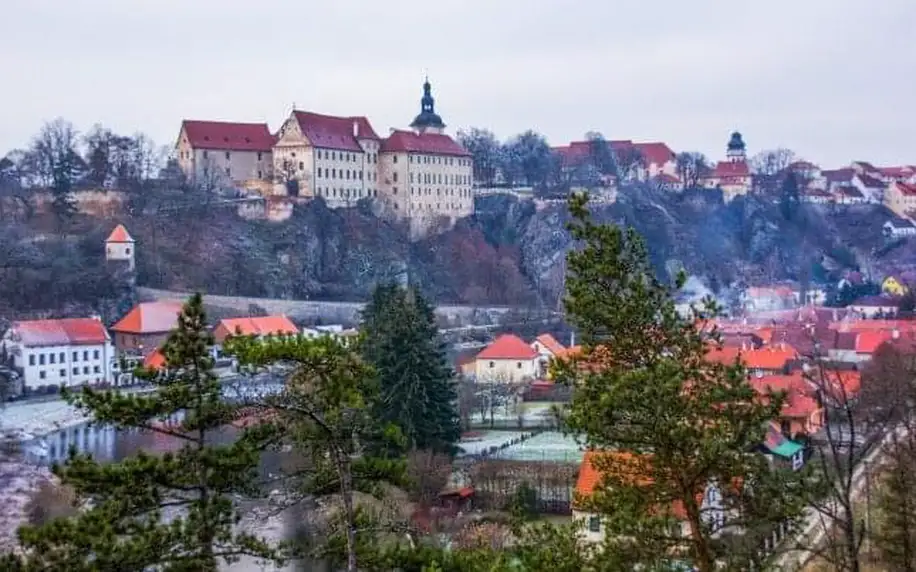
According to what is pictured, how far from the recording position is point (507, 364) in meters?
37.3

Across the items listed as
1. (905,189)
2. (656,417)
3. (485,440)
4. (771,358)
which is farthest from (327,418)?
(905,189)

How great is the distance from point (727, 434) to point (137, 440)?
75.1 feet

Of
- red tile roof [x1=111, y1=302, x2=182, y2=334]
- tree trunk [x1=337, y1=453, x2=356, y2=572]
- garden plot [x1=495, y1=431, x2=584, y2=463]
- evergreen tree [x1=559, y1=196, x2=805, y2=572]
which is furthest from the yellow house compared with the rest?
tree trunk [x1=337, y1=453, x2=356, y2=572]

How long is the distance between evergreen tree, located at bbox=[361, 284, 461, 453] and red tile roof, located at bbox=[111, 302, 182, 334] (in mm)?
18641

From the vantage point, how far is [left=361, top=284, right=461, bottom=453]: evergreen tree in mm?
21188

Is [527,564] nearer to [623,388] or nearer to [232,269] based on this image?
[623,388]

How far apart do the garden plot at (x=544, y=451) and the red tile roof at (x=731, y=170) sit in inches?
2113

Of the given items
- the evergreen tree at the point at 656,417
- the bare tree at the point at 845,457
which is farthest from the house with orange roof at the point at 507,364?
the evergreen tree at the point at 656,417

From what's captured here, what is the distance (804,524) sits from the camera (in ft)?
22.0

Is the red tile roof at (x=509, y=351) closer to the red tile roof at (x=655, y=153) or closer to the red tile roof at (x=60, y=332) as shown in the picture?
the red tile roof at (x=60, y=332)

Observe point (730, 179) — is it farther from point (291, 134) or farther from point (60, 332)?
point (60, 332)

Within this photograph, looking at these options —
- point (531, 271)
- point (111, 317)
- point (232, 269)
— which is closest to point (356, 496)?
point (111, 317)

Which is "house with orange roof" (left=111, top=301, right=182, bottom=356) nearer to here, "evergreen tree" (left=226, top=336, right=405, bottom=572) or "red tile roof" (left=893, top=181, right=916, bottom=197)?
"evergreen tree" (left=226, top=336, right=405, bottom=572)

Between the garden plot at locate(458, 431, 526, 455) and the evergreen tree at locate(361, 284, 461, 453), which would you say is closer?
the evergreen tree at locate(361, 284, 461, 453)
